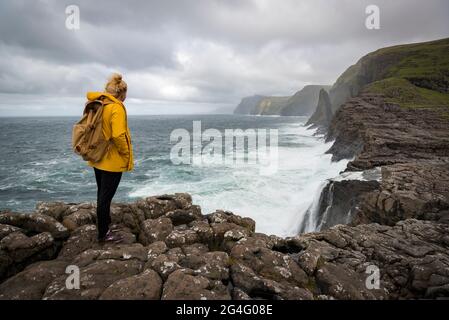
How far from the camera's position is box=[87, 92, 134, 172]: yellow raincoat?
5664mm

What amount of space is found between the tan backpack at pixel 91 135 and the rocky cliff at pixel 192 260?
2.58 metres

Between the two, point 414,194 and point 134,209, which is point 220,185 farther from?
point 134,209

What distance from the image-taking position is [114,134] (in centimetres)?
565

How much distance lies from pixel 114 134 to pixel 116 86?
1291 mm

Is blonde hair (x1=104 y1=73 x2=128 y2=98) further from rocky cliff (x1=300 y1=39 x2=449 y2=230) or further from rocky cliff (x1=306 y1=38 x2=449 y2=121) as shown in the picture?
rocky cliff (x1=306 y1=38 x2=449 y2=121)

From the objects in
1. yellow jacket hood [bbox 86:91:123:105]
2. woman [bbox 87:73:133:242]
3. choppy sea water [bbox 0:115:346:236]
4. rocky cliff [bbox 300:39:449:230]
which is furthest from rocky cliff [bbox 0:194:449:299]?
choppy sea water [bbox 0:115:346:236]

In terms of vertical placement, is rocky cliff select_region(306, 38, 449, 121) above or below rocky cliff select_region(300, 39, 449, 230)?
above

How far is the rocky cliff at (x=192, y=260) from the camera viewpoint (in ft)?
17.3

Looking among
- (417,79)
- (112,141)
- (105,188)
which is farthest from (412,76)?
(105,188)

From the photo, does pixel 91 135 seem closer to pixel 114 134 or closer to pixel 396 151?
pixel 114 134

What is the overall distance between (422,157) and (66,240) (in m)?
27.8

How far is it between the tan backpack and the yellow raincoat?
104mm

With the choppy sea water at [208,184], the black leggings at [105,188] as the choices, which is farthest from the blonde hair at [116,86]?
the choppy sea water at [208,184]

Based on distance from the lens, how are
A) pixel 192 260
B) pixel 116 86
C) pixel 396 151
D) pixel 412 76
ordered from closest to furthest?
pixel 116 86, pixel 192 260, pixel 396 151, pixel 412 76
